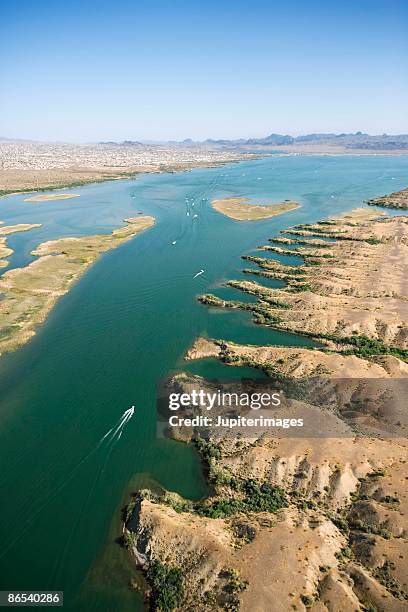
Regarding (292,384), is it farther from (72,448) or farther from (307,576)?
(72,448)

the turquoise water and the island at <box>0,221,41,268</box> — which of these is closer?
the turquoise water

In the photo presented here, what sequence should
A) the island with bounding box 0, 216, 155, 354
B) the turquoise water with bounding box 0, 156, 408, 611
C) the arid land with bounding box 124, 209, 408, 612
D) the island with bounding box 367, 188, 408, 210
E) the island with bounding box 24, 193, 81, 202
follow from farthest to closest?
the island with bounding box 24, 193, 81, 202
the island with bounding box 367, 188, 408, 210
the island with bounding box 0, 216, 155, 354
the turquoise water with bounding box 0, 156, 408, 611
the arid land with bounding box 124, 209, 408, 612

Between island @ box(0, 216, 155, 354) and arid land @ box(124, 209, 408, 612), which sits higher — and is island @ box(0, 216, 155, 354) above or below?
above

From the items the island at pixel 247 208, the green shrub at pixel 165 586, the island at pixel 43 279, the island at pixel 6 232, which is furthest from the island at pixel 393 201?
the green shrub at pixel 165 586

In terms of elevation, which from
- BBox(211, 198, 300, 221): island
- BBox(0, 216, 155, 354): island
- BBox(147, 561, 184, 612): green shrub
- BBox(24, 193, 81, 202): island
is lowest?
BBox(147, 561, 184, 612): green shrub

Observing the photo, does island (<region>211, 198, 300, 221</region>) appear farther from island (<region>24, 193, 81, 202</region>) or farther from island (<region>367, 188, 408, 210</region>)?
island (<region>24, 193, 81, 202</region>)

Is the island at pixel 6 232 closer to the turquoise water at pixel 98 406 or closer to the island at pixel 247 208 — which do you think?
the turquoise water at pixel 98 406

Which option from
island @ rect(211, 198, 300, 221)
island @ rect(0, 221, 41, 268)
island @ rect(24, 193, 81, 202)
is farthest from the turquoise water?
island @ rect(24, 193, 81, 202)

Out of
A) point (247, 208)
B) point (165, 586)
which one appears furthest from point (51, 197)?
point (165, 586)

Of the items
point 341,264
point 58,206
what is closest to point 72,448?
point 341,264
